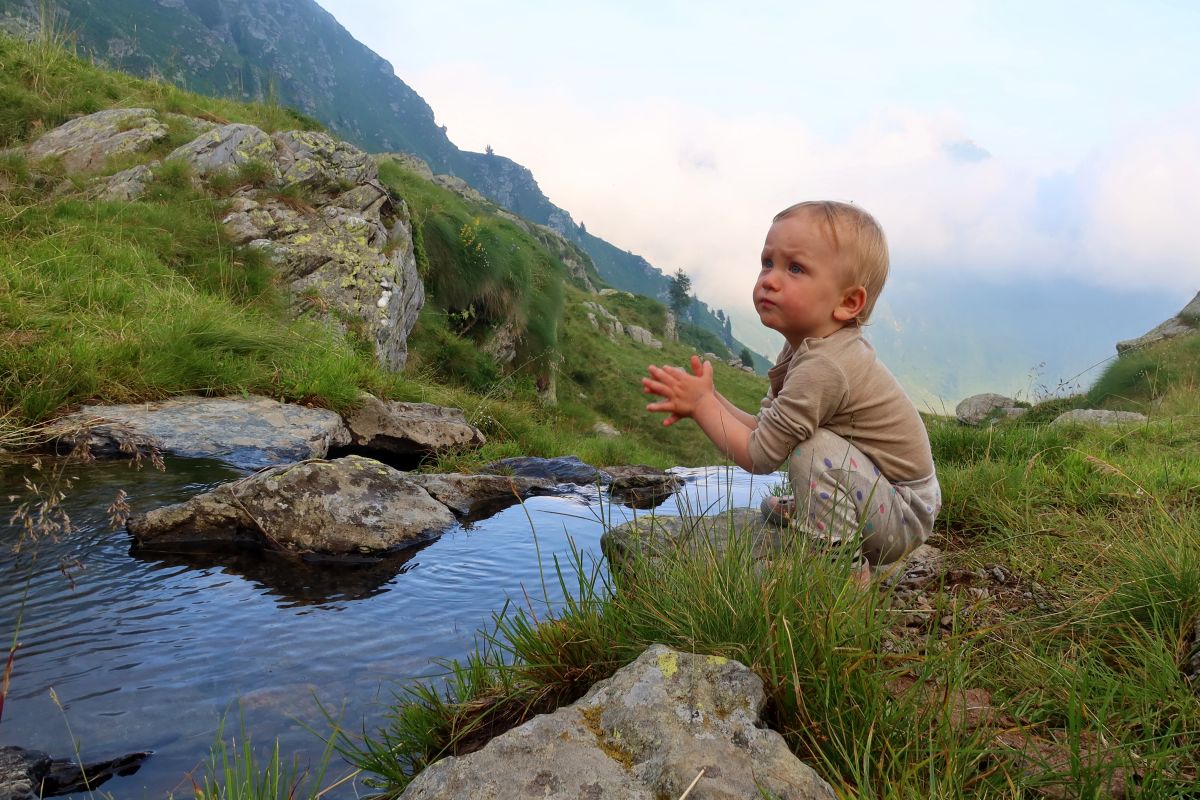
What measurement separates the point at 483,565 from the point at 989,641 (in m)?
3.17

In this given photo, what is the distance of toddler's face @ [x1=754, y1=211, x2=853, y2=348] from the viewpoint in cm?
338

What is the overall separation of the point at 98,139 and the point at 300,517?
1122 centimetres

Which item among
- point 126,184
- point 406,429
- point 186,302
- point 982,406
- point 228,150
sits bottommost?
point 406,429

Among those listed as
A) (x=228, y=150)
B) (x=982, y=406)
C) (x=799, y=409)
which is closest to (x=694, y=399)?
(x=799, y=409)

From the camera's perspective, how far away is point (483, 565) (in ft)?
16.3

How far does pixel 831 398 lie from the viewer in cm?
335

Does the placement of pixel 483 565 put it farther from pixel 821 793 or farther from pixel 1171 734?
pixel 1171 734

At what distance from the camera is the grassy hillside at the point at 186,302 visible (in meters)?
6.93

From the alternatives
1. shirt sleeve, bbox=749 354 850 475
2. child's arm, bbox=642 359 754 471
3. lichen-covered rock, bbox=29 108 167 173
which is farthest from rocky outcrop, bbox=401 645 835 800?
lichen-covered rock, bbox=29 108 167 173

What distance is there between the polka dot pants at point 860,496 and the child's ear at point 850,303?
0.56 meters

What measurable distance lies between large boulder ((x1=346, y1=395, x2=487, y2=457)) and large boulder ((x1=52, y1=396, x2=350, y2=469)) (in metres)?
0.67

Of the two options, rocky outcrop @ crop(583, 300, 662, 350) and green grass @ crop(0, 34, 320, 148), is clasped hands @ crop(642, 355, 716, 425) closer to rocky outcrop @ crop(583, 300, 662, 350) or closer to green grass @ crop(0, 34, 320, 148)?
green grass @ crop(0, 34, 320, 148)

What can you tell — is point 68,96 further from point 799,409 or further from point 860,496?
point 860,496

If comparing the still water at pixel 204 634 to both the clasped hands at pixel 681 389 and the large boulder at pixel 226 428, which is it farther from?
the large boulder at pixel 226 428
